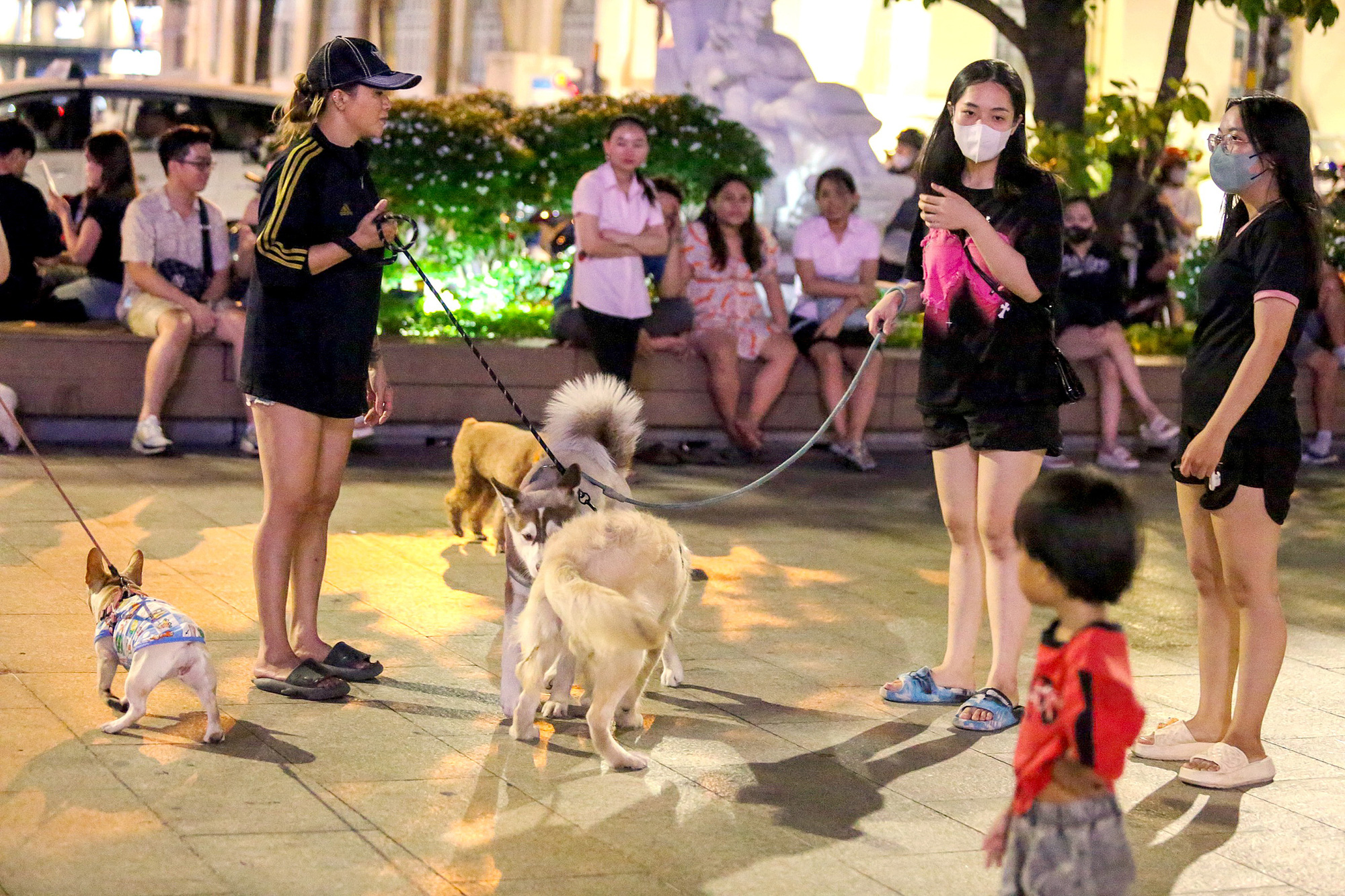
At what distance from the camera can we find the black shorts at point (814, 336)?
1182 cm

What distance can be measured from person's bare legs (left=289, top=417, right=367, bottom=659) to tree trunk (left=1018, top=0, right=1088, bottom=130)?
32.3ft

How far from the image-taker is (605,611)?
486cm

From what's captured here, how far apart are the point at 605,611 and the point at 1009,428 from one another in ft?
5.48

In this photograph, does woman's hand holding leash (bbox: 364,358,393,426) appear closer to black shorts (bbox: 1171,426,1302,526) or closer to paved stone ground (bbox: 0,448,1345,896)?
paved stone ground (bbox: 0,448,1345,896)

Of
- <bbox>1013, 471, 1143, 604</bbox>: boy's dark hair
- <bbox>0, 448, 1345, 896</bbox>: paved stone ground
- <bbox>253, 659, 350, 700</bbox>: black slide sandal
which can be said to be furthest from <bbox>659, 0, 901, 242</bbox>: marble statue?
<bbox>1013, 471, 1143, 604</bbox>: boy's dark hair

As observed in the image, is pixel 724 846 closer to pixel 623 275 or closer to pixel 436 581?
pixel 436 581

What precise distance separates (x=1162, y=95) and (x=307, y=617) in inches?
425

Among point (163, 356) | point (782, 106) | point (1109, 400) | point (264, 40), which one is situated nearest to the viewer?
point (163, 356)

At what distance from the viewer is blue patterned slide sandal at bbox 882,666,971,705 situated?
5.96m

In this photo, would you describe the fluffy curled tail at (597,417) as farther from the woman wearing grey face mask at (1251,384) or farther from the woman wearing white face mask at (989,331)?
the woman wearing grey face mask at (1251,384)

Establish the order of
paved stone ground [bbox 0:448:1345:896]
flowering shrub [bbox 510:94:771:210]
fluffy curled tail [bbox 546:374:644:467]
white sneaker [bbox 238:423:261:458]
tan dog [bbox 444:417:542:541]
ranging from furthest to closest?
flowering shrub [bbox 510:94:771:210] → white sneaker [bbox 238:423:261:458] → tan dog [bbox 444:417:542:541] → fluffy curled tail [bbox 546:374:644:467] → paved stone ground [bbox 0:448:1345:896]

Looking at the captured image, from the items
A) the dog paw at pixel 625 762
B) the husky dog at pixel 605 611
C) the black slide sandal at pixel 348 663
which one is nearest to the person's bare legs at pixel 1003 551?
the husky dog at pixel 605 611

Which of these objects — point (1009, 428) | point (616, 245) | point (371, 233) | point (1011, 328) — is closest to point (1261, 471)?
point (1009, 428)

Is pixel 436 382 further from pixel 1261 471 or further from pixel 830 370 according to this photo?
pixel 1261 471
